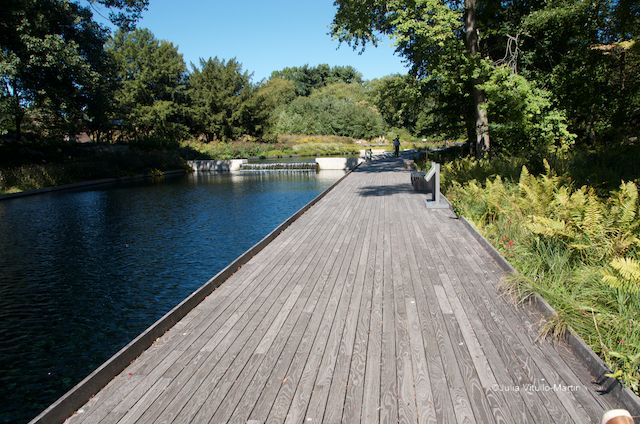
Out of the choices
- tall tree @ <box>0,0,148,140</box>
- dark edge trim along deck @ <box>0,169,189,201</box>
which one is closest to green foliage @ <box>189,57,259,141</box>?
dark edge trim along deck @ <box>0,169,189,201</box>

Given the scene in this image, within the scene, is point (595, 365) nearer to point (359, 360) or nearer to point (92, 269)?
point (359, 360)

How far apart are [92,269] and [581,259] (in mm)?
8975

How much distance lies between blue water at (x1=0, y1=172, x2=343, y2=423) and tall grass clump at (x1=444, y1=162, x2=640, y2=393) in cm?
533

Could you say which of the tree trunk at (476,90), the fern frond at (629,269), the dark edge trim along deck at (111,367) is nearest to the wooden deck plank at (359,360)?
the dark edge trim along deck at (111,367)

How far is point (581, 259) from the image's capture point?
584cm

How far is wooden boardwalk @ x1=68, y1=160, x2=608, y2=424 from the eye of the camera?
130 inches

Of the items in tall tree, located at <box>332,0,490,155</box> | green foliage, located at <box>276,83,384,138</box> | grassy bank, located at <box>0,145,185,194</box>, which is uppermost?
green foliage, located at <box>276,83,384,138</box>

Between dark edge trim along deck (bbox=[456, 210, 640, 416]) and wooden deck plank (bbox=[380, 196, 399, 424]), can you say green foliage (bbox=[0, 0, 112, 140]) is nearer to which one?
wooden deck plank (bbox=[380, 196, 399, 424])

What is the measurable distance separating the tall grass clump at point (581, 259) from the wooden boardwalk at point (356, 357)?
333mm

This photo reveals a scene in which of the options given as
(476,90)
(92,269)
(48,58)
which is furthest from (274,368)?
(48,58)

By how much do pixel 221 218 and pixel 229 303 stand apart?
9.77 metres

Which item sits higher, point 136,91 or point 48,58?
point 136,91

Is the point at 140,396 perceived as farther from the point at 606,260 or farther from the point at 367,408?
the point at 606,260

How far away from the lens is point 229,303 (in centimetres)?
562
